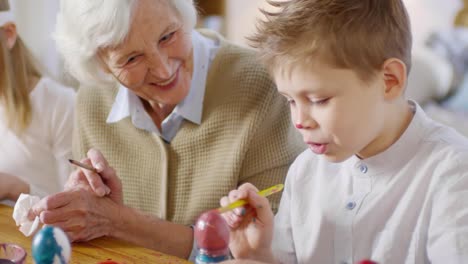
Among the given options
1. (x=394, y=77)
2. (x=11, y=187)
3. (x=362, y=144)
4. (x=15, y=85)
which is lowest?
Result: (x=11, y=187)

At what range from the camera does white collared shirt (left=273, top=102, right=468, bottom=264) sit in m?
1.04

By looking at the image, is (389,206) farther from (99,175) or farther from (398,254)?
(99,175)

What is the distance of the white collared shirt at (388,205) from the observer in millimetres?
1036

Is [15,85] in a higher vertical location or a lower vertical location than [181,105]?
lower

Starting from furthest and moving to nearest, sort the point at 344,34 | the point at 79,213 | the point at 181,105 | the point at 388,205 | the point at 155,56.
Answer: the point at 181,105 → the point at 155,56 → the point at 79,213 → the point at 388,205 → the point at 344,34

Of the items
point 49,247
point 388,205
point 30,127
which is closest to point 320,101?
point 388,205

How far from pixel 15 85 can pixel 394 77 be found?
3.96 feet

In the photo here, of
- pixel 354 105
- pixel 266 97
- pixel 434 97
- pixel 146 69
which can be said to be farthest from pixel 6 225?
pixel 434 97

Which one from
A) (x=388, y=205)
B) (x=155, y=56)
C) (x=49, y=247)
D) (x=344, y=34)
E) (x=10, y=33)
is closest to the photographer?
Answer: (x=49, y=247)

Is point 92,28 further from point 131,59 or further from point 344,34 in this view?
point 344,34

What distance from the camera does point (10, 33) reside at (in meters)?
1.82

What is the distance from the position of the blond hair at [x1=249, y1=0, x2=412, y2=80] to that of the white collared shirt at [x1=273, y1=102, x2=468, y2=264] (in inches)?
6.1

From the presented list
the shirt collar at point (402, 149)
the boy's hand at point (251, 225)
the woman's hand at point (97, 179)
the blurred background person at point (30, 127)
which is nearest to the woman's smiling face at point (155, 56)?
the woman's hand at point (97, 179)

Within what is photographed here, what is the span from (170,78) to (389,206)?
2.13ft
